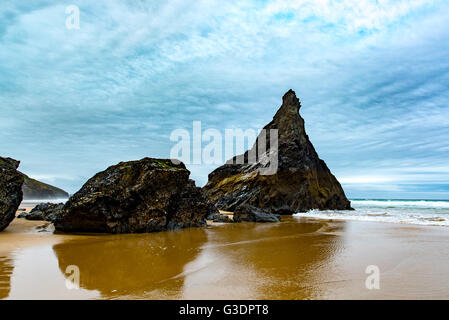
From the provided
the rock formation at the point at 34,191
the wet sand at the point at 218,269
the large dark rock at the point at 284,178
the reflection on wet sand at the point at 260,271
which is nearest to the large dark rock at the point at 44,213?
the wet sand at the point at 218,269

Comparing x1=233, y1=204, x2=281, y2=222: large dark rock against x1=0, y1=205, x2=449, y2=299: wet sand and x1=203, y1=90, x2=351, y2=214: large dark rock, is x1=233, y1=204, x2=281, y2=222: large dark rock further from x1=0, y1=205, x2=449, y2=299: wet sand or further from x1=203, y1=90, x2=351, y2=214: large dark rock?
x1=203, y1=90, x2=351, y2=214: large dark rock

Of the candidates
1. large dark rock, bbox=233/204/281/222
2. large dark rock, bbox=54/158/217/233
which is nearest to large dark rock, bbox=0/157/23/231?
large dark rock, bbox=54/158/217/233

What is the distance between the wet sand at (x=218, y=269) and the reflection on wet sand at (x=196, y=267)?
1cm

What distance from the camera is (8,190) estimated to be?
8359mm

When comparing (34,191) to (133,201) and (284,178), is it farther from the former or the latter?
(133,201)

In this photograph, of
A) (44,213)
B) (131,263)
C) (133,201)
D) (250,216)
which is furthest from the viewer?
(250,216)

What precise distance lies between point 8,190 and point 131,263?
6.03 m

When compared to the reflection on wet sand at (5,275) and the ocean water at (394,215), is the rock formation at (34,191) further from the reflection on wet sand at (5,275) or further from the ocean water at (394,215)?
the reflection on wet sand at (5,275)

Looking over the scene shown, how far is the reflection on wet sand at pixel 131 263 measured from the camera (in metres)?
3.53

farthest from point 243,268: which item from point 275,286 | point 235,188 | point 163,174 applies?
point 235,188

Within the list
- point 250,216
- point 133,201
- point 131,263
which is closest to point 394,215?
point 250,216

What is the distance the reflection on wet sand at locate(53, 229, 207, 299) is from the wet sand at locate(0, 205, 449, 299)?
1 centimetres
